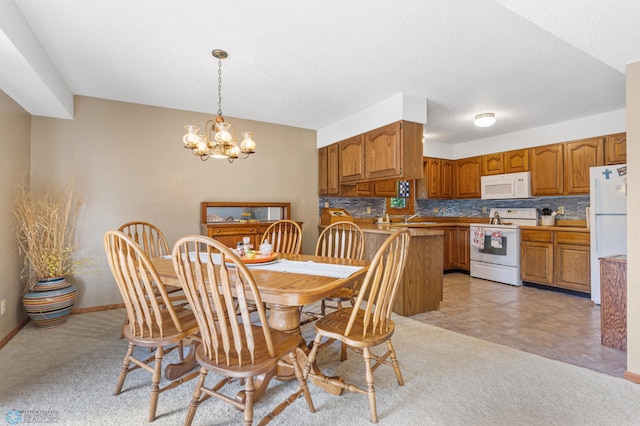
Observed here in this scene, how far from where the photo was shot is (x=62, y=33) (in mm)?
2176

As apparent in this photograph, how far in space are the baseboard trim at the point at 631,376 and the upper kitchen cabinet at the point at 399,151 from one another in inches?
86.4

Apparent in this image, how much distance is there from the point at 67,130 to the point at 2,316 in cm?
184

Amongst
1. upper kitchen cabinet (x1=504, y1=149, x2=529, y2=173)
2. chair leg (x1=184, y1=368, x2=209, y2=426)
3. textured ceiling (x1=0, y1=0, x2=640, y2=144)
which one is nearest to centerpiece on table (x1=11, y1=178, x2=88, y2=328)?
textured ceiling (x1=0, y1=0, x2=640, y2=144)

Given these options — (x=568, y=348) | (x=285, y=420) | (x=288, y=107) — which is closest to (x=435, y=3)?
(x=288, y=107)

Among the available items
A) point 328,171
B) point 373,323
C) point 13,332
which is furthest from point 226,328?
point 328,171

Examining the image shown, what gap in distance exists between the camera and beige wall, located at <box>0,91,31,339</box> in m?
2.60

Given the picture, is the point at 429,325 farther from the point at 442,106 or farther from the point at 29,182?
the point at 29,182

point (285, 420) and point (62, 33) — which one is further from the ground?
point (62, 33)

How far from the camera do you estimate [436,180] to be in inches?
221

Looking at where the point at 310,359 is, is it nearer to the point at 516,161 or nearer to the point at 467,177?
the point at 516,161

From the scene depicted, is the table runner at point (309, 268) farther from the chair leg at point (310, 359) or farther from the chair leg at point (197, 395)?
the chair leg at point (197, 395)

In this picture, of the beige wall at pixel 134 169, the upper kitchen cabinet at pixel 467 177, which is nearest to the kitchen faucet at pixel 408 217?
the upper kitchen cabinet at pixel 467 177

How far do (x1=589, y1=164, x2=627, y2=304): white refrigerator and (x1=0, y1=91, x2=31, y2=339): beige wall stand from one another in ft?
18.9

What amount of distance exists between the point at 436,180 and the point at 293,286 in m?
4.67
